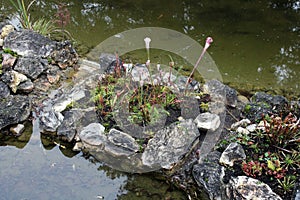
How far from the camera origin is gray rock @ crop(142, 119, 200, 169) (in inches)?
118

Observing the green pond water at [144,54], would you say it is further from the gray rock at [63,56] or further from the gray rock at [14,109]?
the gray rock at [63,56]

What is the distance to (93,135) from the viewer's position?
10.5ft

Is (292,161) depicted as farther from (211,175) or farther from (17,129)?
(17,129)

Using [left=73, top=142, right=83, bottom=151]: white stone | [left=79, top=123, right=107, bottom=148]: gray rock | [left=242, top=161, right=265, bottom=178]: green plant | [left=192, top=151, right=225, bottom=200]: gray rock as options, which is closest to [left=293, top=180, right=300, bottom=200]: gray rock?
[left=242, top=161, right=265, bottom=178]: green plant

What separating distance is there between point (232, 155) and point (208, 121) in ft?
1.65

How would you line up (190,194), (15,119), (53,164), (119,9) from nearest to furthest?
(190,194)
(53,164)
(15,119)
(119,9)

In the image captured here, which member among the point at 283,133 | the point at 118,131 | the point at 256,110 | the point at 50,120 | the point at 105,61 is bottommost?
the point at 50,120

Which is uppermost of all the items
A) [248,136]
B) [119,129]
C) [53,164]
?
[248,136]

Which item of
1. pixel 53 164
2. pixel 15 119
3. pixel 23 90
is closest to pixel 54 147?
pixel 53 164

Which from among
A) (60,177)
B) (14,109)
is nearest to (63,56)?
(14,109)

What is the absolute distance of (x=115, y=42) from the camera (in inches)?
Result: 189

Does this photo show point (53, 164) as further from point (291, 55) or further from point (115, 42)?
point (291, 55)

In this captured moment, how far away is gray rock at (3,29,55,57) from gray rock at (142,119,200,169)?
189 centimetres

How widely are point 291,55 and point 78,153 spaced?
3.18 m
